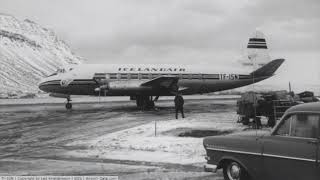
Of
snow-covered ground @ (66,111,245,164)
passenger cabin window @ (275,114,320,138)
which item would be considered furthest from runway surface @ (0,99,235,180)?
passenger cabin window @ (275,114,320,138)

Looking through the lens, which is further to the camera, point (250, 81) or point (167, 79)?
point (250, 81)

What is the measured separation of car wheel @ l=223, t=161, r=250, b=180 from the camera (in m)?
8.18

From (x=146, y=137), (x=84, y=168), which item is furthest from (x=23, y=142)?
(x=84, y=168)

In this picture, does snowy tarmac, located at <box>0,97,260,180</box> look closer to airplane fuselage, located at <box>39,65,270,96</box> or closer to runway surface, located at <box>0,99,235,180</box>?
runway surface, located at <box>0,99,235,180</box>

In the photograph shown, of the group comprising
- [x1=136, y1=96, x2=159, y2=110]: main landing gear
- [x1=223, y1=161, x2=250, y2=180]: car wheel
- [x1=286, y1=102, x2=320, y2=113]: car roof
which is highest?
[x1=286, y1=102, x2=320, y2=113]: car roof

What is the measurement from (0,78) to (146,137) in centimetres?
15580

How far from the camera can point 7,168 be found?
1102 centimetres

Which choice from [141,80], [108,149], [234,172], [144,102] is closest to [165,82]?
[141,80]

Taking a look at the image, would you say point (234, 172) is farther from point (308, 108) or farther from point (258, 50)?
point (258, 50)

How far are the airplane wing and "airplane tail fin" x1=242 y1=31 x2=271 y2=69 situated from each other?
10701 mm

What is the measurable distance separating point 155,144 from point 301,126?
8.06 meters

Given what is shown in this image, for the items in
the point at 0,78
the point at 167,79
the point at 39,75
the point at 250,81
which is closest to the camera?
the point at 167,79

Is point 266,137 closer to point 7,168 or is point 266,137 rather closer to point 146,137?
point 7,168

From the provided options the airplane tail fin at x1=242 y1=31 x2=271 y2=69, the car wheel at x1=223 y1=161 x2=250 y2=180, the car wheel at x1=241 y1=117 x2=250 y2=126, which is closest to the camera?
the car wheel at x1=223 y1=161 x2=250 y2=180
